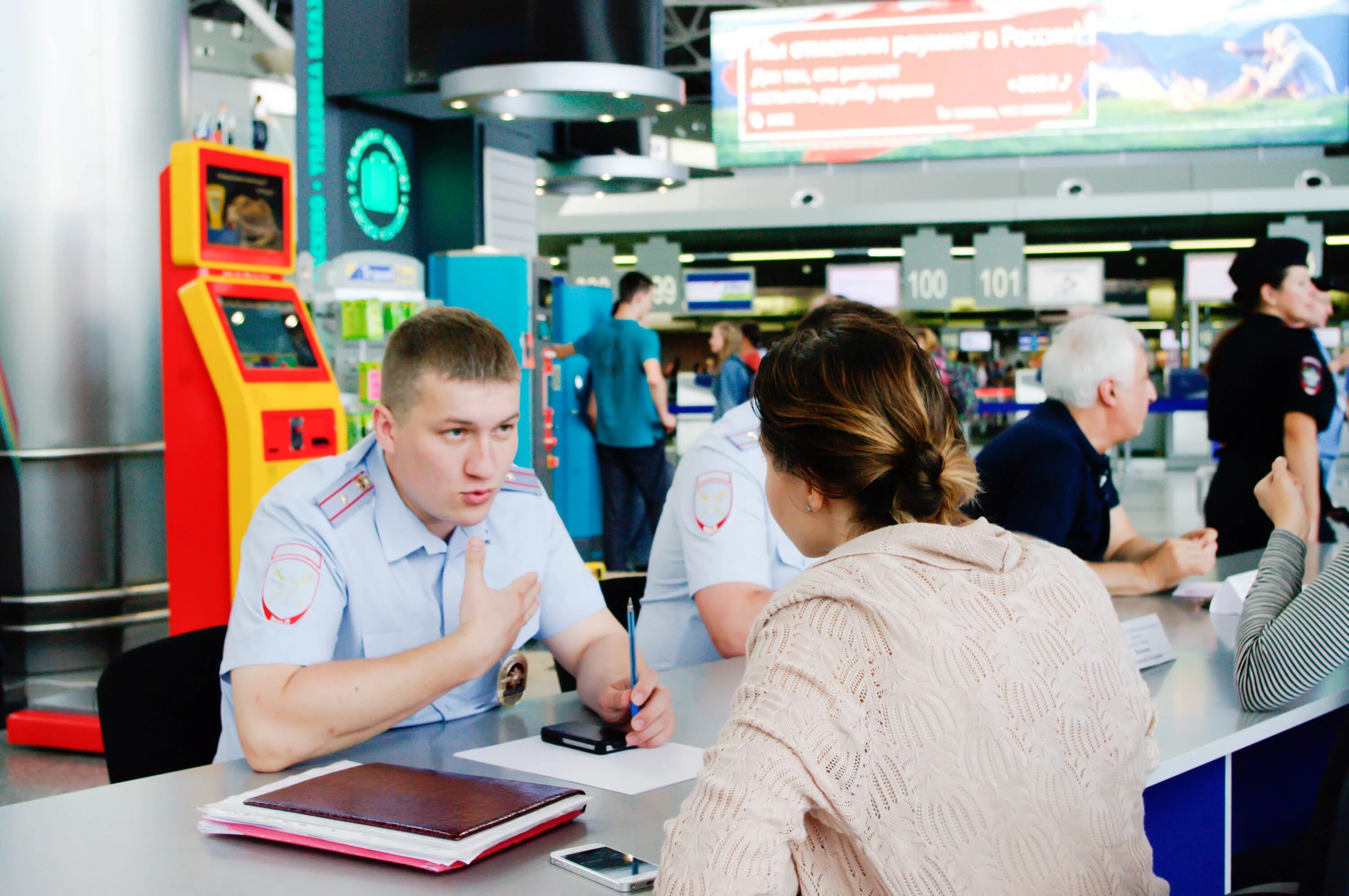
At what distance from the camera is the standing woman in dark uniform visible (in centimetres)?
353

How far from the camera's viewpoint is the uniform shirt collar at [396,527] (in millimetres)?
1859

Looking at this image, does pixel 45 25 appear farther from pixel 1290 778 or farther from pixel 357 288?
pixel 1290 778

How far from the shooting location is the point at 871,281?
1450 centimetres

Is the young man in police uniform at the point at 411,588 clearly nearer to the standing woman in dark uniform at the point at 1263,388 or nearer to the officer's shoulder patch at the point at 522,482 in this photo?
the officer's shoulder patch at the point at 522,482

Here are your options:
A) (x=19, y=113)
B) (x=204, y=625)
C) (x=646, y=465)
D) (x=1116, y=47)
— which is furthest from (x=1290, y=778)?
(x=1116, y=47)

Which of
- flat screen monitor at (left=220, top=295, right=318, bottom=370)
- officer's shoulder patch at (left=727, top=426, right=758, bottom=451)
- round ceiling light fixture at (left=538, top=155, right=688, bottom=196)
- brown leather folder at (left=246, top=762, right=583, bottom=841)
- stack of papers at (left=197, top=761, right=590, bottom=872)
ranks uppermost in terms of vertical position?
round ceiling light fixture at (left=538, top=155, right=688, bottom=196)

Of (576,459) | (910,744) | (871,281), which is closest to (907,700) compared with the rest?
(910,744)

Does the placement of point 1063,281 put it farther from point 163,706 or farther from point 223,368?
point 163,706

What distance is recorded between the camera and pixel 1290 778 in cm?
252

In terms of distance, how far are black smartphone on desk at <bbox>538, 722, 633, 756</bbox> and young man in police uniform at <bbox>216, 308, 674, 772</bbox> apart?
0.02 meters

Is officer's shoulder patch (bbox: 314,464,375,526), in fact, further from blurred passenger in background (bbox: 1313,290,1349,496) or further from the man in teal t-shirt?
the man in teal t-shirt

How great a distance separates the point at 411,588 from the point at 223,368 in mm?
2302

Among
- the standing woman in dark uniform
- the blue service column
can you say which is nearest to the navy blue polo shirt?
the standing woman in dark uniform

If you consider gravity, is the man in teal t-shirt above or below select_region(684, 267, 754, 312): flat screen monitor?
below
